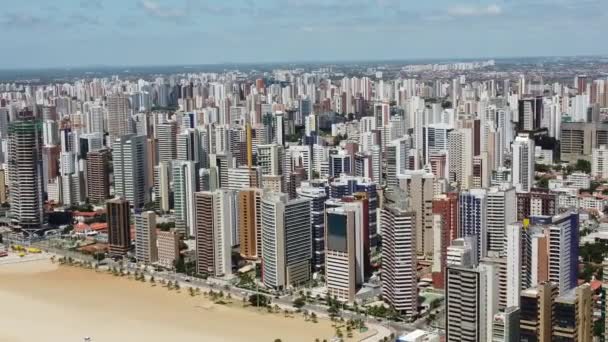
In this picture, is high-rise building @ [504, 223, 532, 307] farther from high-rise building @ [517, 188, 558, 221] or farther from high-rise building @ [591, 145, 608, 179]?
high-rise building @ [591, 145, 608, 179]

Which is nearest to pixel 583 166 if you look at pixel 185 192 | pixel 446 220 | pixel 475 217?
pixel 446 220

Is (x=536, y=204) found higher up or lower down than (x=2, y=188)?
higher up

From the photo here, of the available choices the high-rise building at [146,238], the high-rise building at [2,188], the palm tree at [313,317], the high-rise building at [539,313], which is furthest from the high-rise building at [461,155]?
the high-rise building at [539,313]

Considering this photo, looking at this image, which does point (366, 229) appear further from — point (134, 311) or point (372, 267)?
point (134, 311)

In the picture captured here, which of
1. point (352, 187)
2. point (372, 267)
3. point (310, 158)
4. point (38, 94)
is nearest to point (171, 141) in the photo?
point (310, 158)

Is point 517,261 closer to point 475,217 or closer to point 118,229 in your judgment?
point 475,217

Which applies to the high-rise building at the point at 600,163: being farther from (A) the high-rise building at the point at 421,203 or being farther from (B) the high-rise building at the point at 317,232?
(B) the high-rise building at the point at 317,232
